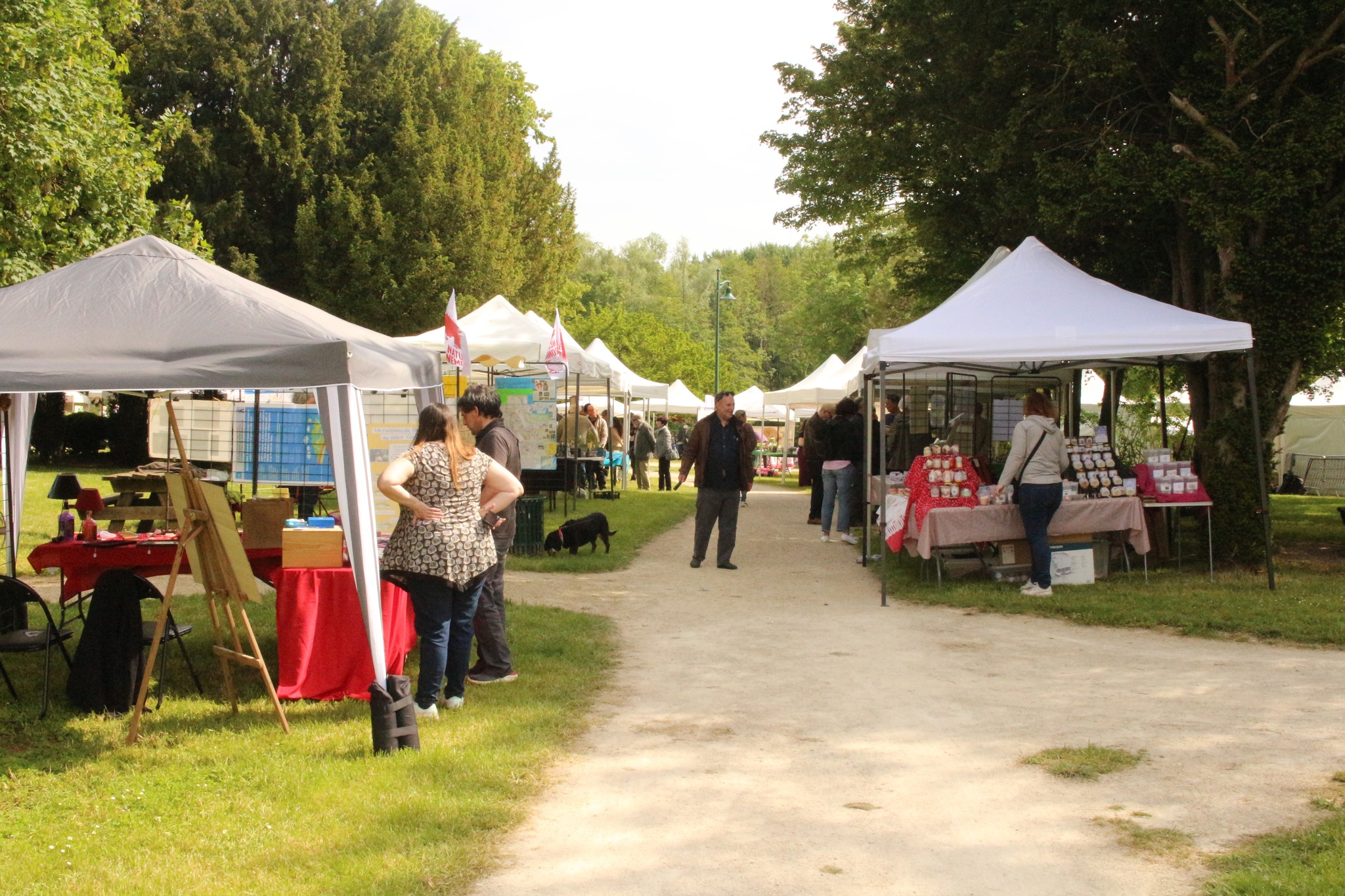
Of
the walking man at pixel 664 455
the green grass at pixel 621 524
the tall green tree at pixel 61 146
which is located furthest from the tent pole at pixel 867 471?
the walking man at pixel 664 455

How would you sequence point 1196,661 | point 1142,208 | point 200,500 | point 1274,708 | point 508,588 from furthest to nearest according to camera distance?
point 1142,208, point 508,588, point 1196,661, point 1274,708, point 200,500

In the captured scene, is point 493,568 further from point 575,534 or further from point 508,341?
point 508,341

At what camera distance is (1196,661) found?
304 inches

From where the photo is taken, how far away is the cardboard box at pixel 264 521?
6.91 m

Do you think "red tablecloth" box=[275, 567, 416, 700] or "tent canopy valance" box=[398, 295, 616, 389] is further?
"tent canopy valance" box=[398, 295, 616, 389]

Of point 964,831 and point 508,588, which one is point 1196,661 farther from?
point 508,588

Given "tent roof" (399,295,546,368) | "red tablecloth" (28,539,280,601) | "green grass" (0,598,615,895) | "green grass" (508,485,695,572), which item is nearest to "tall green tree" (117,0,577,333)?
"green grass" (508,485,695,572)

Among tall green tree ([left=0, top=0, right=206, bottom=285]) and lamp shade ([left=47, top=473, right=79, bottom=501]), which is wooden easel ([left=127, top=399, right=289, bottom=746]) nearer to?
lamp shade ([left=47, top=473, right=79, bottom=501])

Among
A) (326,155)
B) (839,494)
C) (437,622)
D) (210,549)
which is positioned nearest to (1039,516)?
(839,494)

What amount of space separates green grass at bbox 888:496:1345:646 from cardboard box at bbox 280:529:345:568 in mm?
5678

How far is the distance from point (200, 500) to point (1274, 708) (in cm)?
594

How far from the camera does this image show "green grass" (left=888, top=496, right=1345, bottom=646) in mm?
8766

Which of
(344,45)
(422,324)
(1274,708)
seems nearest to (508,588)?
(1274,708)

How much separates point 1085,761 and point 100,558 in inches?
219
